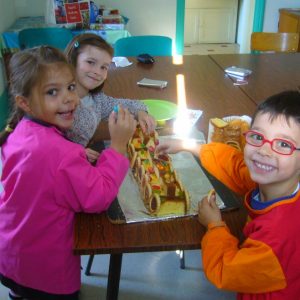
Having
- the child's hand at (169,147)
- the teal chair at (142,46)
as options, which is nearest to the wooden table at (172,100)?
the child's hand at (169,147)

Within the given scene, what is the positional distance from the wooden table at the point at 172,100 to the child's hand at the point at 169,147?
251mm

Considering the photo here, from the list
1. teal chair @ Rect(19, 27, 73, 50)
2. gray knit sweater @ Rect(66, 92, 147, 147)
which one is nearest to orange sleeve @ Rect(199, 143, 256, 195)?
gray knit sweater @ Rect(66, 92, 147, 147)

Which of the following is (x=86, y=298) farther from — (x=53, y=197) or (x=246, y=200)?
(x=246, y=200)

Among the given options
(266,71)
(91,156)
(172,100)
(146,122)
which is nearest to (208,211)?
(91,156)

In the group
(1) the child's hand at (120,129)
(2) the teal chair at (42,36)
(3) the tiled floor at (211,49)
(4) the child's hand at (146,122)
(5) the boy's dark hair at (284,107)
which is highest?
(5) the boy's dark hair at (284,107)

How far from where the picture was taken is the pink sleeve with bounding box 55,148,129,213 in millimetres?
905

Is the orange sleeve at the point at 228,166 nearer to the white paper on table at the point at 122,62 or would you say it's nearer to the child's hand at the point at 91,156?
the child's hand at the point at 91,156

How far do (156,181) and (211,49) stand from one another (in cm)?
551

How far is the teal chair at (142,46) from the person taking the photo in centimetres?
277

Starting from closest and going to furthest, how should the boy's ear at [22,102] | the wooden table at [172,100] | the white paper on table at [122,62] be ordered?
the wooden table at [172,100]
the boy's ear at [22,102]
the white paper on table at [122,62]

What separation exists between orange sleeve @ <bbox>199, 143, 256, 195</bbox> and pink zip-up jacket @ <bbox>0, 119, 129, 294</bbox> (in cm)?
27

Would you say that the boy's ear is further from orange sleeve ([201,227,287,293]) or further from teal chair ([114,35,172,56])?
teal chair ([114,35,172,56])

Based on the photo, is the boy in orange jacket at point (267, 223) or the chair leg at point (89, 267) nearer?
the boy in orange jacket at point (267, 223)

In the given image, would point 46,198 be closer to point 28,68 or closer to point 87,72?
point 28,68
